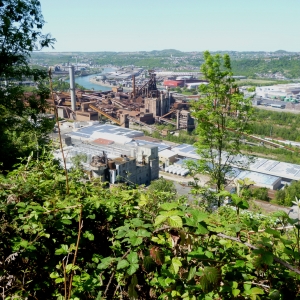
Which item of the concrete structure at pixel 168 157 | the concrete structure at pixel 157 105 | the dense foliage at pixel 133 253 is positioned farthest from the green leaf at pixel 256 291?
the concrete structure at pixel 157 105

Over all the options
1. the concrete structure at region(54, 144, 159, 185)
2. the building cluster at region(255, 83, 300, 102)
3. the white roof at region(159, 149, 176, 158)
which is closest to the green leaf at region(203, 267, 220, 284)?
the concrete structure at region(54, 144, 159, 185)

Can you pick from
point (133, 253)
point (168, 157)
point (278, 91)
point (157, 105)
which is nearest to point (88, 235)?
point (133, 253)

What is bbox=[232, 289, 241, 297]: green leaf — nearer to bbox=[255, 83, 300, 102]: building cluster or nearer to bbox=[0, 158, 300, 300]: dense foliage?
bbox=[0, 158, 300, 300]: dense foliage

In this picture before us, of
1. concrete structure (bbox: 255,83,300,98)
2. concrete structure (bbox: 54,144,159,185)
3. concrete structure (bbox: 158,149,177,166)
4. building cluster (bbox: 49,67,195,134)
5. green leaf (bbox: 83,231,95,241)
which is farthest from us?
concrete structure (bbox: 255,83,300,98)

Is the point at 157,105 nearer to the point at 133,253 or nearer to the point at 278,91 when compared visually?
the point at 278,91

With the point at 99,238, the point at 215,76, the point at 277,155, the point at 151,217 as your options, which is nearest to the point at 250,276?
the point at 151,217

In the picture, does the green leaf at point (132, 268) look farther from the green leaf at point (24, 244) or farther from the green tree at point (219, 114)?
the green tree at point (219, 114)
